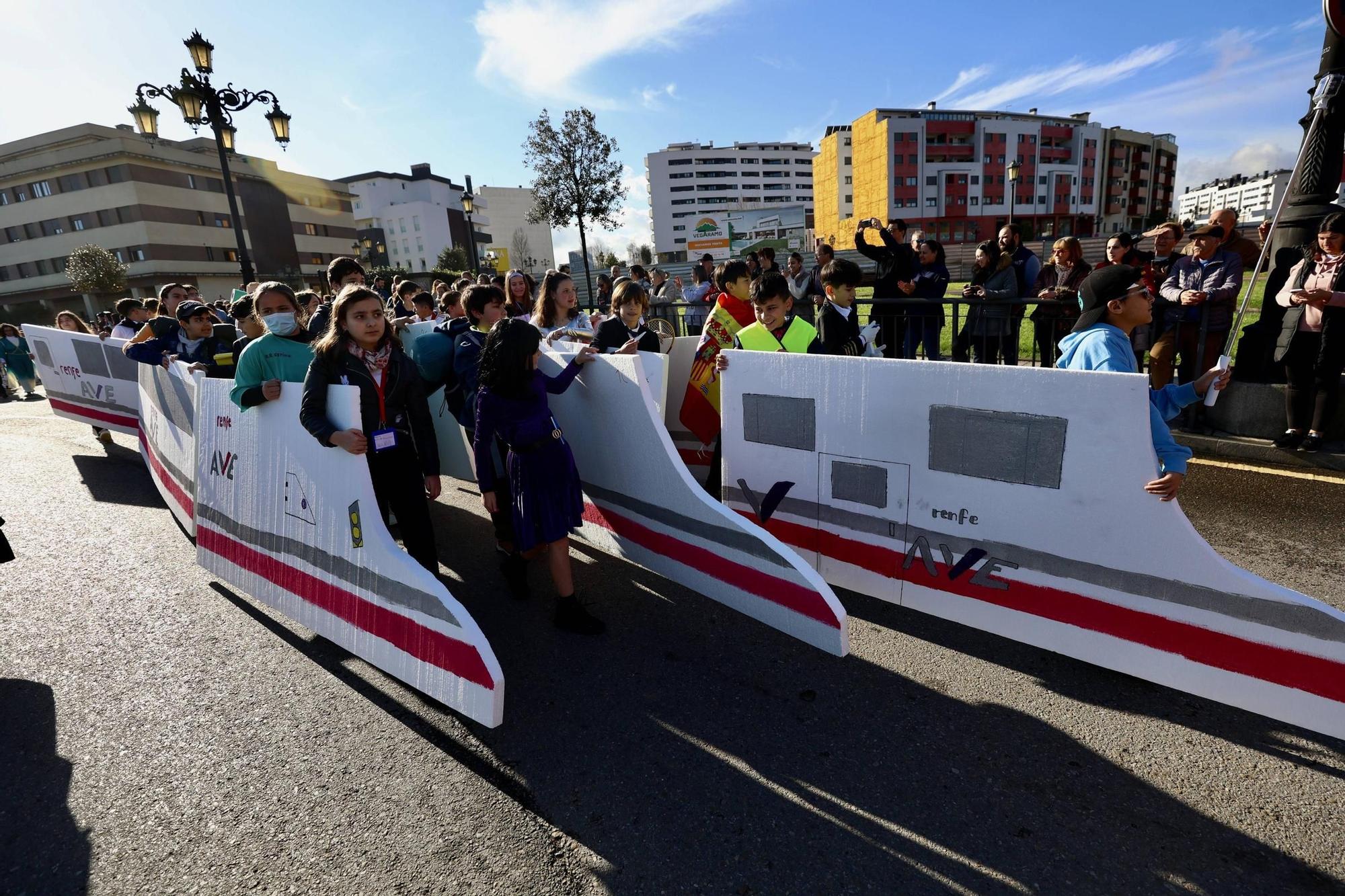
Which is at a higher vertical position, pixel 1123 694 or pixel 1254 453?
pixel 1254 453

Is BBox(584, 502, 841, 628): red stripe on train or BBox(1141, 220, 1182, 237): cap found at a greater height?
BBox(1141, 220, 1182, 237): cap

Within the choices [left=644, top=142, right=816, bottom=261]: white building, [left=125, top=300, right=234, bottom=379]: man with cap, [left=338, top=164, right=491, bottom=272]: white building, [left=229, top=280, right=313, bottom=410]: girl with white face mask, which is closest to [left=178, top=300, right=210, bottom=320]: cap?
[left=125, top=300, right=234, bottom=379]: man with cap

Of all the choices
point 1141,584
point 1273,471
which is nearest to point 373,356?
point 1141,584

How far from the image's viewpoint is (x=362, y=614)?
312 cm

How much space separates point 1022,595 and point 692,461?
8.81 feet

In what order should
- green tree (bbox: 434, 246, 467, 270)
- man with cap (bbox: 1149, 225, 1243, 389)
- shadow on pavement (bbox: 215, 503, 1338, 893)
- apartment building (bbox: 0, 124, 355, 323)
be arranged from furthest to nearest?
green tree (bbox: 434, 246, 467, 270) → apartment building (bbox: 0, 124, 355, 323) → man with cap (bbox: 1149, 225, 1243, 389) → shadow on pavement (bbox: 215, 503, 1338, 893)

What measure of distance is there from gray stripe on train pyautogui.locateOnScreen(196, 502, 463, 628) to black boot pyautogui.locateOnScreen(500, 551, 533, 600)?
113 cm

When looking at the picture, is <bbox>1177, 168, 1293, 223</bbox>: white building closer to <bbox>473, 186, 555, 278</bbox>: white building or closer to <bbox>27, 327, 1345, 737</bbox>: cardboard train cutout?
<bbox>473, 186, 555, 278</bbox>: white building

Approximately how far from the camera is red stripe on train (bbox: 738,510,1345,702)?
2.37 metres

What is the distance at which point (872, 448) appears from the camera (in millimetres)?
3303

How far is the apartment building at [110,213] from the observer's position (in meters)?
46.3

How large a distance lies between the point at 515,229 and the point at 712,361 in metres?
119

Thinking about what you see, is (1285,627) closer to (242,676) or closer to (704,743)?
(704,743)

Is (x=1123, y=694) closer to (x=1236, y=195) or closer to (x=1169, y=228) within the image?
(x=1169, y=228)
